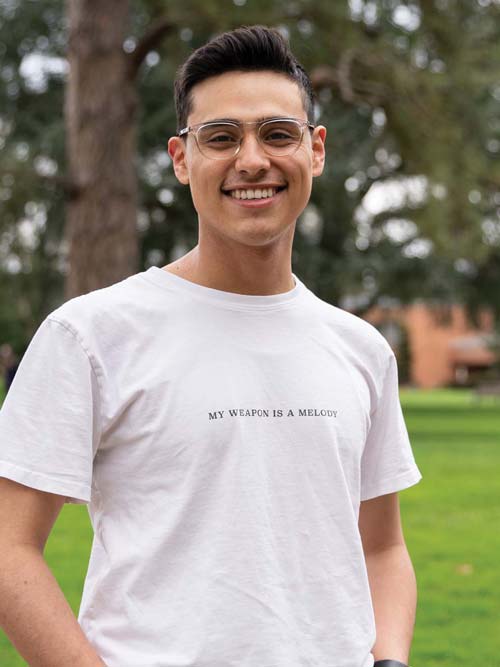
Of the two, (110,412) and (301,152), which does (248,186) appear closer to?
(301,152)

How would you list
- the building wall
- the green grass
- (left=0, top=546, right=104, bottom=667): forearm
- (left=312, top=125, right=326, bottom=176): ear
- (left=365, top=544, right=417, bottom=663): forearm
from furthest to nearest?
the building wall < the green grass < (left=312, top=125, right=326, bottom=176): ear < (left=365, top=544, right=417, bottom=663): forearm < (left=0, top=546, right=104, bottom=667): forearm

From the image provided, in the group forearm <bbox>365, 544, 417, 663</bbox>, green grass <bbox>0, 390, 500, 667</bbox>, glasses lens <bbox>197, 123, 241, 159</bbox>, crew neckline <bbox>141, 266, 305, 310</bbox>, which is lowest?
green grass <bbox>0, 390, 500, 667</bbox>

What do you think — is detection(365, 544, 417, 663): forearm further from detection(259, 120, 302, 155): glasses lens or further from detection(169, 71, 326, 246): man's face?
detection(259, 120, 302, 155): glasses lens

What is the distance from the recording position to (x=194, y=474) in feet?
5.51

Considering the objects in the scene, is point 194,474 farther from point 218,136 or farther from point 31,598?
point 218,136

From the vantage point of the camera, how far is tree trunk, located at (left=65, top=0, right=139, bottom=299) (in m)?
11.0

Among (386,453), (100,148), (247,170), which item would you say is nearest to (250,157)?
(247,170)

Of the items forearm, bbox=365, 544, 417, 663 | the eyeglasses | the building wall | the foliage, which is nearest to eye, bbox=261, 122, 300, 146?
the eyeglasses

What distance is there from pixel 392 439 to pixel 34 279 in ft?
60.5

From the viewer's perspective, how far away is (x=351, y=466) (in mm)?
1866

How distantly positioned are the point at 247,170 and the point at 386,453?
2.15 ft

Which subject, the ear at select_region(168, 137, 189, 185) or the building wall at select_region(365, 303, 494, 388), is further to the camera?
the building wall at select_region(365, 303, 494, 388)

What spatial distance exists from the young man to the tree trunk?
9054 millimetres

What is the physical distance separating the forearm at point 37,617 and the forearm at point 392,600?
2.05 ft
